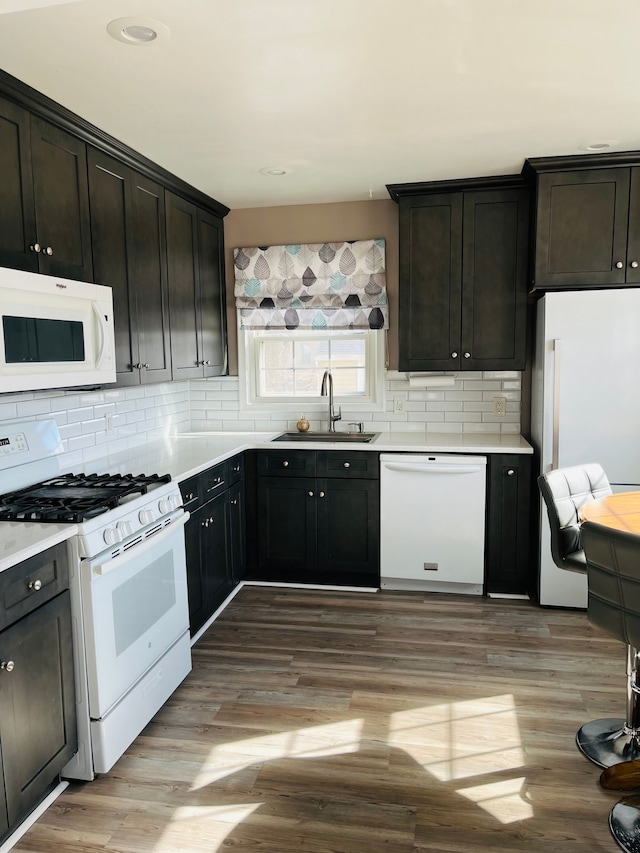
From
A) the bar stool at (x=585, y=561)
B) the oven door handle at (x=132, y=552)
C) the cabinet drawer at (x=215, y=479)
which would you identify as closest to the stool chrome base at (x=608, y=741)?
the bar stool at (x=585, y=561)

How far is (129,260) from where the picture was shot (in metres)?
3.25

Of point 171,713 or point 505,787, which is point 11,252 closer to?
point 171,713

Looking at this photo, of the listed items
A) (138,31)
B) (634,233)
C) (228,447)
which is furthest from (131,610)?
(634,233)

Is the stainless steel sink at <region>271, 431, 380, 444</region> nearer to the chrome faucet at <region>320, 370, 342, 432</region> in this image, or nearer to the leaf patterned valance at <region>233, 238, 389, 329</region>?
the chrome faucet at <region>320, 370, 342, 432</region>

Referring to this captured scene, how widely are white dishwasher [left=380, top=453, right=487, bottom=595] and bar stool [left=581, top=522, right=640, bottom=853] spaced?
1737 mm

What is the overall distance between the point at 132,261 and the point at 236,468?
138 centimetres

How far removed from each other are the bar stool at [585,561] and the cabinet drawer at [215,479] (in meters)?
1.71

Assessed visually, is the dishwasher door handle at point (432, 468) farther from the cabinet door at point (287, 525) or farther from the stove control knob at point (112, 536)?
the stove control knob at point (112, 536)

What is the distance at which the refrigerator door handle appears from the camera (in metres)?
3.59

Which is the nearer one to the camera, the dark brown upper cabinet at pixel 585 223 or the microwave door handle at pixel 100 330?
the microwave door handle at pixel 100 330

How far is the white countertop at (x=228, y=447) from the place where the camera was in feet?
10.9

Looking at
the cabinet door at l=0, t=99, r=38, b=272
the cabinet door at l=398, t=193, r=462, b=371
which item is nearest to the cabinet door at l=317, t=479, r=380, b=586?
the cabinet door at l=398, t=193, r=462, b=371

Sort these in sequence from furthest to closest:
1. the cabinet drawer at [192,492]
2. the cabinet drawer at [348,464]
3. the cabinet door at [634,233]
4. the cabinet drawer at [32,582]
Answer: the cabinet drawer at [348,464]
the cabinet door at [634,233]
the cabinet drawer at [192,492]
the cabinet drawer at [32,582]

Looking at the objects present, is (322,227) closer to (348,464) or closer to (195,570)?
(348,464)
